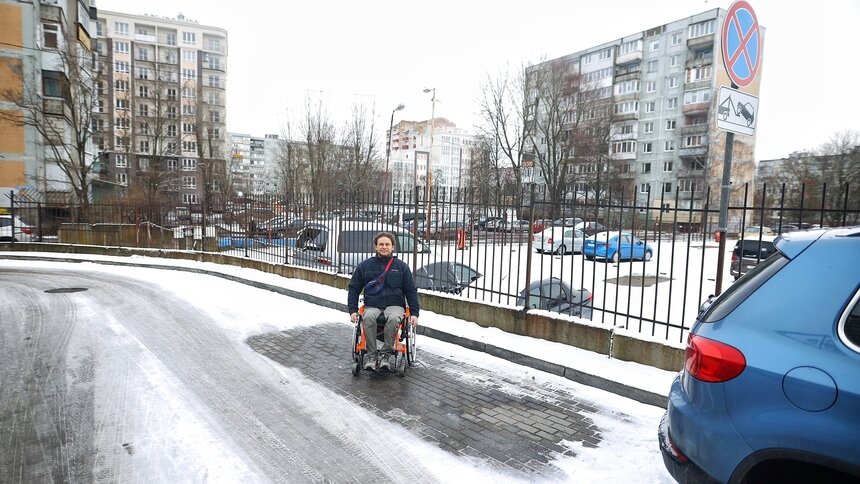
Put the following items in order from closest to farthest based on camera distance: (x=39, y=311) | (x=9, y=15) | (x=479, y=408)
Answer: (x=479, y=408) < (x=39, y=311) < (x=9, y=15)

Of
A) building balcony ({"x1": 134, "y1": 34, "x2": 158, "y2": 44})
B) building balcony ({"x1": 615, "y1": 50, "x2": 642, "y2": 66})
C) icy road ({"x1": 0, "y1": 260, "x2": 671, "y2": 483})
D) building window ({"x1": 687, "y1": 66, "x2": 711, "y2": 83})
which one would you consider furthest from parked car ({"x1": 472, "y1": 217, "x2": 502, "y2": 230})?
building balcony ({"x1": 134, "y1": 34, "x2": 158, "y2": 44})

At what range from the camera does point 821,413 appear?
75.8 inches

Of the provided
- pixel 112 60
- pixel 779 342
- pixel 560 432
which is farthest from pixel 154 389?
pixel 112 60

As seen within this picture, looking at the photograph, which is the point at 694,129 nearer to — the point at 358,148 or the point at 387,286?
the point at 358,148

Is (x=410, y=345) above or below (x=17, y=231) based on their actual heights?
below

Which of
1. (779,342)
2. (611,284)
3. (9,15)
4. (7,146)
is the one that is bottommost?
(611,284)

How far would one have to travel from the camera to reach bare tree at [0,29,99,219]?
23.6m

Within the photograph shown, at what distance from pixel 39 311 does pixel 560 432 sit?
30.3 feet

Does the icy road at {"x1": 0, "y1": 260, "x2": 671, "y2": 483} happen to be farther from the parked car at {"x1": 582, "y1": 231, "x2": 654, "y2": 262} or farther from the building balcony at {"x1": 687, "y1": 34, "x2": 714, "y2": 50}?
the building balcony at {"x1": 687, "y1": 34, "x2": 714, "y2": 50}

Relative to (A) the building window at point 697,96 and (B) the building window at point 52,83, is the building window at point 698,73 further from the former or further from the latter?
(B) the building window at point 52,83

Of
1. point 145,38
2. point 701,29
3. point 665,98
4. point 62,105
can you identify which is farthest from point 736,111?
point 145,38

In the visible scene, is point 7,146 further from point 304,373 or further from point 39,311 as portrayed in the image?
point 304,373

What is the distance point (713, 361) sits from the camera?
7.58ft

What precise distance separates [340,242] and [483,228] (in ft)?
10.8
